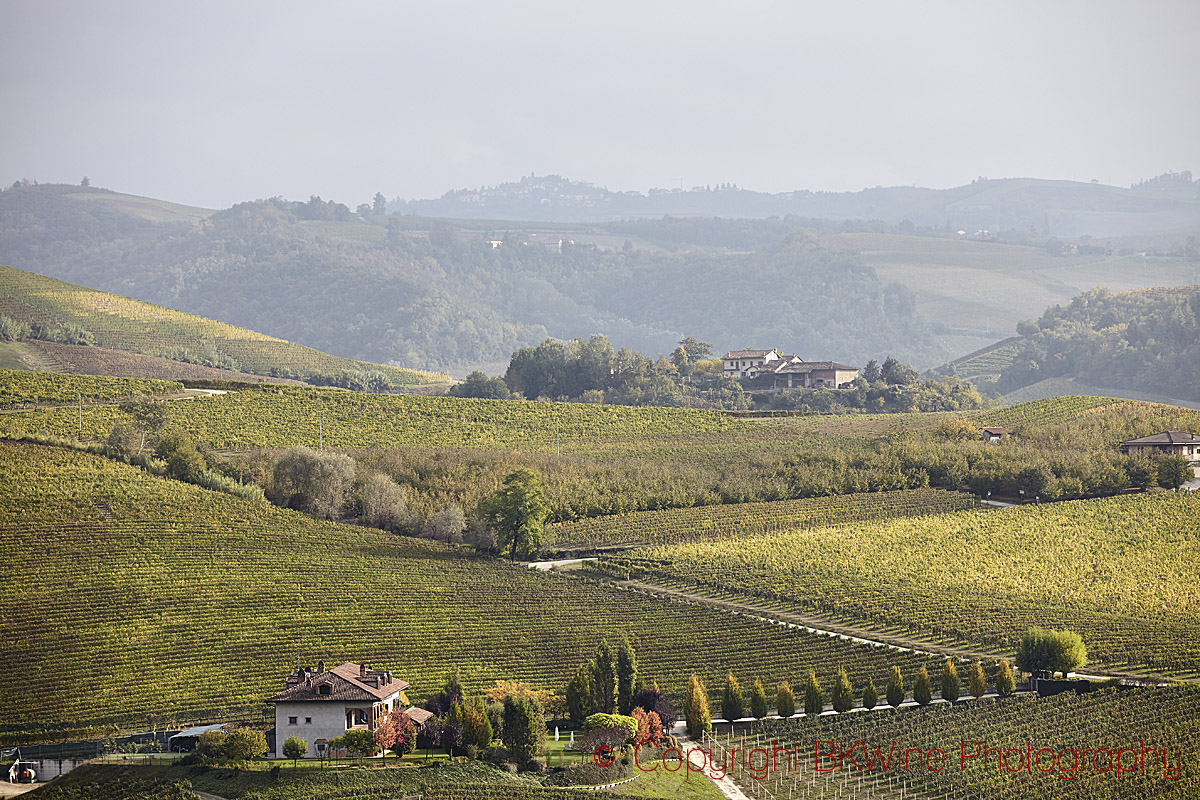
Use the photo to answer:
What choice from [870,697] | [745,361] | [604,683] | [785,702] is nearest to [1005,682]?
[870,697]

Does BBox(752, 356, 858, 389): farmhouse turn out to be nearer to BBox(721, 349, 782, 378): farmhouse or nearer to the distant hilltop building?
the distant hilltop building

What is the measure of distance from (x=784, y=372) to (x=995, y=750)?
10439 centimetres

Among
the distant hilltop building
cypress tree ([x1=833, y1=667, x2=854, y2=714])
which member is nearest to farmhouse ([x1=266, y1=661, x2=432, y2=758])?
cypress tree ([x1=833, y1=667, x2=854, y2=714])

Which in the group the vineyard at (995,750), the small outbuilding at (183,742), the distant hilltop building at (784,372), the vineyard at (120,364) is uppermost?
the vineyard at (120,364)

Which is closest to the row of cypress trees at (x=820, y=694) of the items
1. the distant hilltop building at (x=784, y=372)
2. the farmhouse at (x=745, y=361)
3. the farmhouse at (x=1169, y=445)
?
the farmhouse at (x=1169, y=445)

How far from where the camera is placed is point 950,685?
5188cm

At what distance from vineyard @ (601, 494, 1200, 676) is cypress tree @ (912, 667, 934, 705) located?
802 centimetres

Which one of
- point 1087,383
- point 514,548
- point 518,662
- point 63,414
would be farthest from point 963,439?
point 1087,383

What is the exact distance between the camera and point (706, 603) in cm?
6412

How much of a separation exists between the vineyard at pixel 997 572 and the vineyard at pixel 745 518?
2.38 m

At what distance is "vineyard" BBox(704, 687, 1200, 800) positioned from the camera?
42312 millimetres

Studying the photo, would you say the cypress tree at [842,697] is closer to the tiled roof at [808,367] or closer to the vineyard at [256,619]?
the vineyard at [256,619]

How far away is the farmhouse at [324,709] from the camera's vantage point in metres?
47.4

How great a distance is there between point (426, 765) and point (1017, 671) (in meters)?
26.2
